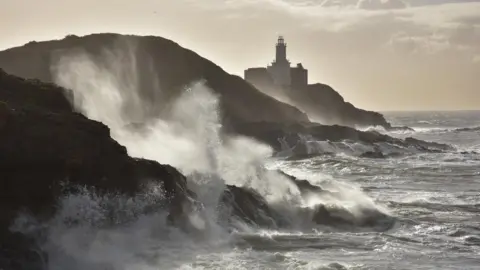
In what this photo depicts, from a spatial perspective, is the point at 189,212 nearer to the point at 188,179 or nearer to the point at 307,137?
the point at 188,179

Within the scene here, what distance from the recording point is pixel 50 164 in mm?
16281

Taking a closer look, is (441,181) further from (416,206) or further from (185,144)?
(185,144)

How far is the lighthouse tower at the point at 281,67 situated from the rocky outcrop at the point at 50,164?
103 meters

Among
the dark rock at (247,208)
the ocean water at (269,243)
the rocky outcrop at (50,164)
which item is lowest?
the ocean water at (269,243)

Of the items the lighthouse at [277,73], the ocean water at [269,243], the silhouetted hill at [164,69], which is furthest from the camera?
the lighthouse at [277,73]

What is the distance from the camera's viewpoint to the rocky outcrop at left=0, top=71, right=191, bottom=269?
15461 millimetres

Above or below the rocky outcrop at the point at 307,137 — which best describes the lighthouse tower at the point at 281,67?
above

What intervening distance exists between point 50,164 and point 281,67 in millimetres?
106367

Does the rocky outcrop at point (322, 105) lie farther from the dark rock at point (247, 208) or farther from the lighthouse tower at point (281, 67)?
the dark rock at point (247, 208)

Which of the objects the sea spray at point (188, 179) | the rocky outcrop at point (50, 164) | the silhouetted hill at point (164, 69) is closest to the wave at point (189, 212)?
the sea spray at point (188, 179)

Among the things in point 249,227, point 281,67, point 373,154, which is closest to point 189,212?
point 249,227

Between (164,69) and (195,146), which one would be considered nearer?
(195,146)

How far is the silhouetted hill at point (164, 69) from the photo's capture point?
69875 mm

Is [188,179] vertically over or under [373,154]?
under
